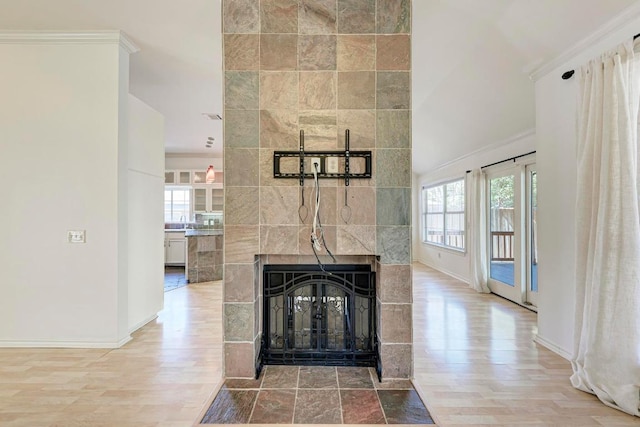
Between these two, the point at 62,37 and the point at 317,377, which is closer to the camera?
the point at 317,377

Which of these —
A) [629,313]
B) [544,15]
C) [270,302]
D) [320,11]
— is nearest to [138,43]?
[320,11]

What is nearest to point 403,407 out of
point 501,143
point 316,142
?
point 316,142

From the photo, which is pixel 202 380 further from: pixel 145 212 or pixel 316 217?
pixel 145 212

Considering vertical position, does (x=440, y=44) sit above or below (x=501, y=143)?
above

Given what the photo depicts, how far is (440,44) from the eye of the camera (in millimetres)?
3191

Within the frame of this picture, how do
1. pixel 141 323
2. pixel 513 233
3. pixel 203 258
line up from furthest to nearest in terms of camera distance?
pixel 203 258 < pixel 513 233 < pixel 141 323

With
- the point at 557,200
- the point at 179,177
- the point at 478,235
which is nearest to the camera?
the point at 557,200

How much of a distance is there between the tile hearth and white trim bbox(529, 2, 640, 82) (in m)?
2.89

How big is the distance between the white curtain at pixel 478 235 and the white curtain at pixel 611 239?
2.89 m

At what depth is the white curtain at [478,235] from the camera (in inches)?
203

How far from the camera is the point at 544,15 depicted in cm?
250

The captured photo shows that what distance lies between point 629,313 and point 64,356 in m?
4.25

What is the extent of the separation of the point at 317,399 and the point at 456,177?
537cm

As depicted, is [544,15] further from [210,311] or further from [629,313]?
[210,311]
